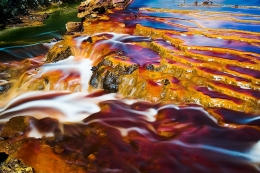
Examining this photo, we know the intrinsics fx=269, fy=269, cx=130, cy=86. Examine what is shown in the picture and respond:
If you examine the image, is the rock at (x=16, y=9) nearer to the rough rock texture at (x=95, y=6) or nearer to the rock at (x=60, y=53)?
the rough rock texture at (x=95, y=6)

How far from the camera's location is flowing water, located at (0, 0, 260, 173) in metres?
6.75

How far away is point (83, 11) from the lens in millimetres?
22719

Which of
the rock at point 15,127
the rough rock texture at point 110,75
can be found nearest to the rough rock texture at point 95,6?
the rough rock texture at point 110,75

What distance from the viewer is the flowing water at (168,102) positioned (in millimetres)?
6746

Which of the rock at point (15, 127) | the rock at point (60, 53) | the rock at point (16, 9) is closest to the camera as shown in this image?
the rock at point (15, 127)

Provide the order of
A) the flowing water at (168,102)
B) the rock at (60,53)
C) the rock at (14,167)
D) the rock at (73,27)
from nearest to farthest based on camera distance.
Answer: the rock at (14,167)
the flowing water at (168,102)
the rock at (60,53)
the rock at (73,27)

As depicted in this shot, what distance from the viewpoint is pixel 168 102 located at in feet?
29.5

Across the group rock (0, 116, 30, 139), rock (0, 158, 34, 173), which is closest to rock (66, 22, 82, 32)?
rock (0, 116, 30, 139)

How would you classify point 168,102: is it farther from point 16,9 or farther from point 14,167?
point 16,9

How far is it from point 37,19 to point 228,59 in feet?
74.3

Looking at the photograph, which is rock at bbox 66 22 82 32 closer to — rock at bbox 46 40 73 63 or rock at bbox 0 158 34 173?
rock at bbox 46 40 73 63

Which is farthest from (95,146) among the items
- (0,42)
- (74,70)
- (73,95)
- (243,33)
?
(0,42)

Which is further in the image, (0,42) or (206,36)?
(0,42)

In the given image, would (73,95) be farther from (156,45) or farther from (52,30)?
(52,30)
